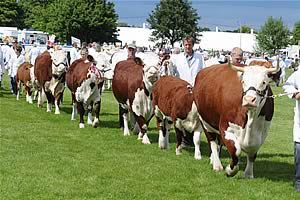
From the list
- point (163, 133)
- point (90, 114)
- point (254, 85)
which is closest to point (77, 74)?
point (90, 114)

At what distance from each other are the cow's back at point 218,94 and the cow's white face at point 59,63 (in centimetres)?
851

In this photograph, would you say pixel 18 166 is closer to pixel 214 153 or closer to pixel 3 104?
pixel 214 153

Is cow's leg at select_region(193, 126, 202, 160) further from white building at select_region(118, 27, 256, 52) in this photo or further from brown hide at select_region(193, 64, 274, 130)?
white building at select_region(118, 27, 256, 52)

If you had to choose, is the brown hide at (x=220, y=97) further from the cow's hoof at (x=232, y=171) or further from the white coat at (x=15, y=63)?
the white coat at (x=15, y=63)

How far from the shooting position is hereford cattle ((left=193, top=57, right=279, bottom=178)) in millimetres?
9188

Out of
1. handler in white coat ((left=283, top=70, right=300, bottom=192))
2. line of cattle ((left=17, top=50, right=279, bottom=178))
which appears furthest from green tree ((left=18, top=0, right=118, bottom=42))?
handler in white coat ((left=283, top=70, right=300, bottom=192))

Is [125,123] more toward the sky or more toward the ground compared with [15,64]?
Answer: more toward the ground

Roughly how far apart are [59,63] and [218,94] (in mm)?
9844

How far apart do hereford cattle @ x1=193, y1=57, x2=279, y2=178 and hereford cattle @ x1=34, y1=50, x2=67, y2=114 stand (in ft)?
30.0

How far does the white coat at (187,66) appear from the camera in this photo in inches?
507

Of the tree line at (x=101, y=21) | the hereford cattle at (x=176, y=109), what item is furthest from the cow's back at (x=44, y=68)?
the tree line at (x=101, y=21)

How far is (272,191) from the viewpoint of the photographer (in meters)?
9.37

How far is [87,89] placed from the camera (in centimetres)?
1645

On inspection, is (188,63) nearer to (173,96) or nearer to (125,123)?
(173,96)
